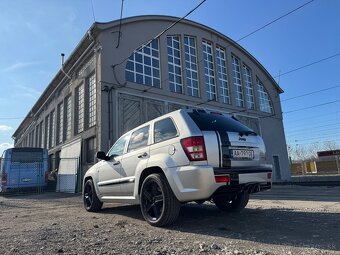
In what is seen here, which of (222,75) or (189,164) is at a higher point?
(222,75)

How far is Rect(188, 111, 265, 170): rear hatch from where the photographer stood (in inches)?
178

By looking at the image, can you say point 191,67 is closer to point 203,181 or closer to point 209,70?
point 209,70

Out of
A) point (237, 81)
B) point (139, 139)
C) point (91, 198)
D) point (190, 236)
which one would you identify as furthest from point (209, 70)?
point (190, 236)

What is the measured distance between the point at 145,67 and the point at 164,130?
1653cm

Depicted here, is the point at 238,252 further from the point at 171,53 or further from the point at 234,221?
the point at 171,53

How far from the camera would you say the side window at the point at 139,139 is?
5.62 m

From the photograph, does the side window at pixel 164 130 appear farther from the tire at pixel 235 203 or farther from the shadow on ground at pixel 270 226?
the tire at pixel 235 203

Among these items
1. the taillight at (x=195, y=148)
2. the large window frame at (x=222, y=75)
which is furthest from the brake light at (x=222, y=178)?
the large window frame at (x=222, y=75)

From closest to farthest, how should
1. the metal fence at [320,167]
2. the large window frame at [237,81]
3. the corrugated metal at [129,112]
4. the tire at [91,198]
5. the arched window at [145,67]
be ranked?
the tire at [91,198] < the corrugated metal at [129,112] < the arched window at [145,67] < the large window frame at [237,81] < the metal fence at [320,167]

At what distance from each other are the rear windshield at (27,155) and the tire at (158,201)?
1560cm

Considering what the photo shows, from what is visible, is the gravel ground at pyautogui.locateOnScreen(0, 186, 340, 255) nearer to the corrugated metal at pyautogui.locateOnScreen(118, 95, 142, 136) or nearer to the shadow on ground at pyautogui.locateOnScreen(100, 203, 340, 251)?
the shadow on ground at pyautogui.locateOnScreen(100, 203, 340, 251)

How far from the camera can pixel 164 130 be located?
515 cm

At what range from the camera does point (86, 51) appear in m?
20.8

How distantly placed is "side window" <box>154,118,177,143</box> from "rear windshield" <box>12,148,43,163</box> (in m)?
15.5
